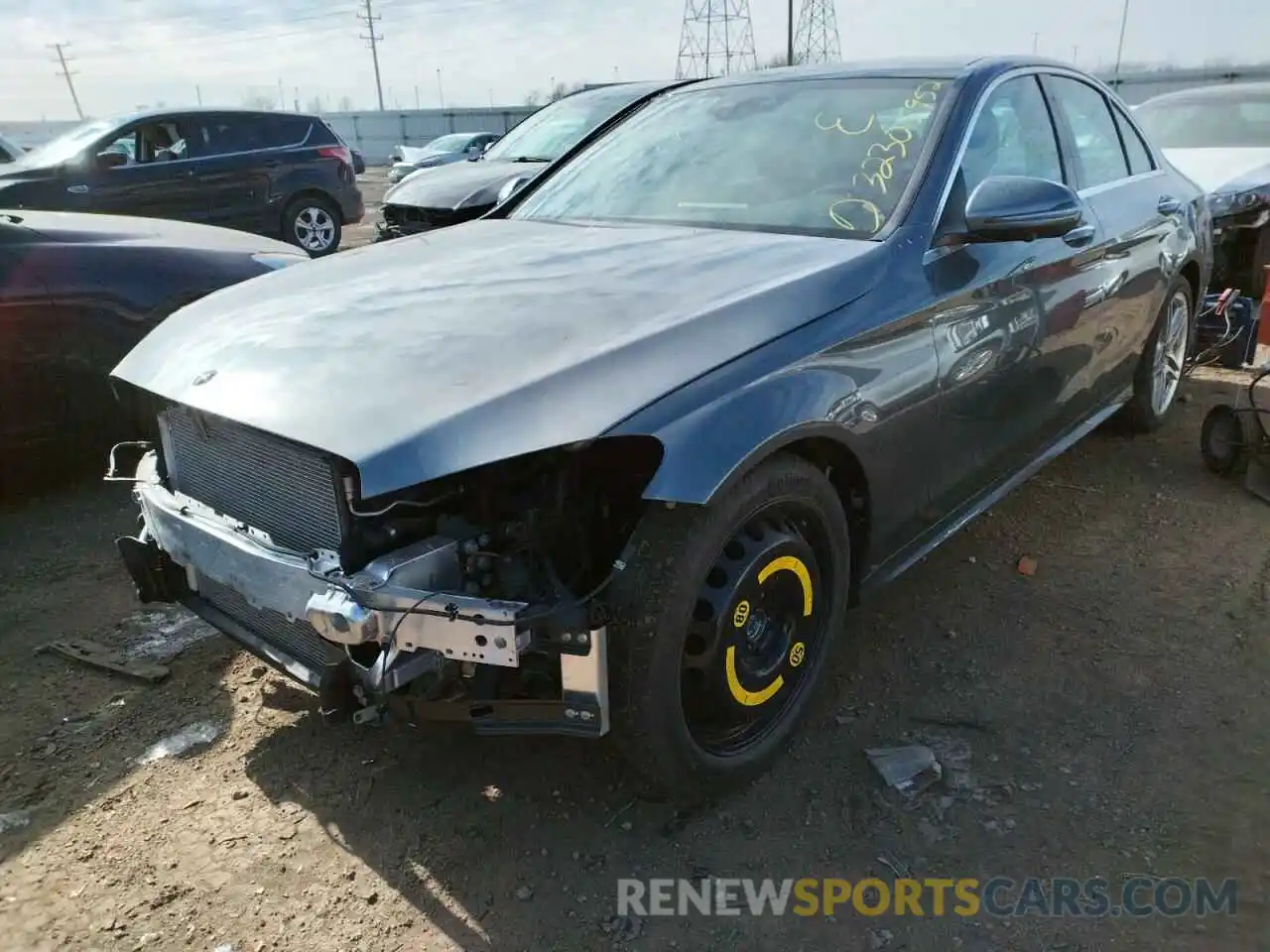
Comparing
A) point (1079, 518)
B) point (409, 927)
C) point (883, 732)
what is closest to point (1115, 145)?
point (1079, 518)

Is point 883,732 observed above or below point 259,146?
below

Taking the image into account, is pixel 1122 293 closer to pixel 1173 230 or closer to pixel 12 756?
pixel 1173 230

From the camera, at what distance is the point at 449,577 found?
206 cm

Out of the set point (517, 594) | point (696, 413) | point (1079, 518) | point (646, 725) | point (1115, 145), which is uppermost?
point (1115, 145)

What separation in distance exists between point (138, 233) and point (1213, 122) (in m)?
8.53

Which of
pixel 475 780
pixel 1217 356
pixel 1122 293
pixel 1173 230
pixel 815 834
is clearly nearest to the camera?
pixel 815 834

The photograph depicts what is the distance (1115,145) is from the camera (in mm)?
4254

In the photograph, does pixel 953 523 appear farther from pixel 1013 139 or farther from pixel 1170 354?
pixel 1170 354

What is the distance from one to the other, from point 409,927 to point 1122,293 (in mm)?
3557

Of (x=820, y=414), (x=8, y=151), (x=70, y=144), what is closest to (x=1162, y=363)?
(x=820, y=414)

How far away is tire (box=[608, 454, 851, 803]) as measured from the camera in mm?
2113

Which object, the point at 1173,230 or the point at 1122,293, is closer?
the point at 1122,293

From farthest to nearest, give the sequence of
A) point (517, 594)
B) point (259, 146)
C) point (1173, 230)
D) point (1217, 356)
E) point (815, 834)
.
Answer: point (259, 146), point (1217, 356), point (1173, 230), point (815, 834), point (517, 594)

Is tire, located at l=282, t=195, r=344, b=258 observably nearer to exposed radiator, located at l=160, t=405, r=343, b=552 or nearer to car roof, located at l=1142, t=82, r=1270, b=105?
car roof, located at l=1142, t=82, r=1270, b=105
